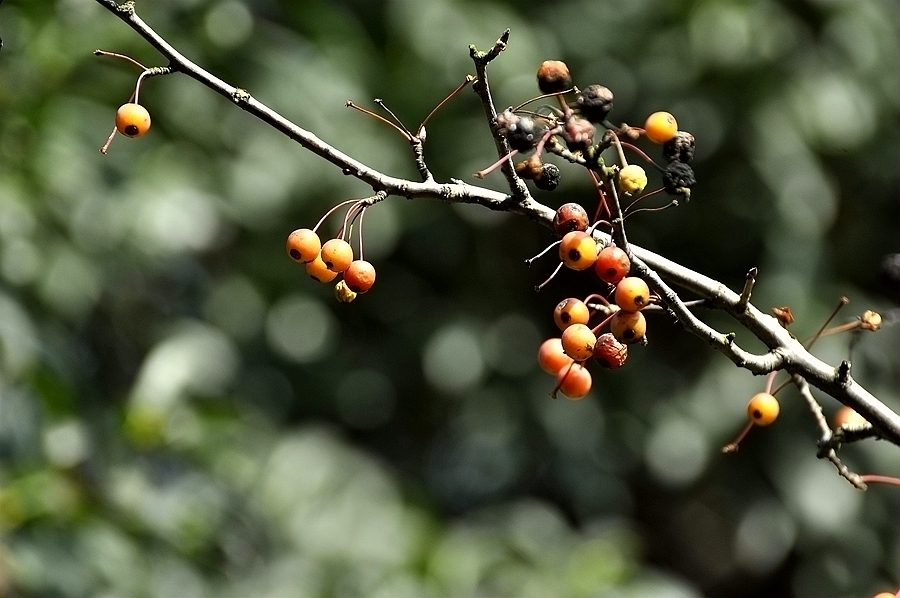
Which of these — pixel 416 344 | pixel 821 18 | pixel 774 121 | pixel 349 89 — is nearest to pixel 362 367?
pixel 416 344

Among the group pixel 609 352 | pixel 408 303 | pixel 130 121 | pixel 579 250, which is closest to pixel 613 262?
pixel 579 250

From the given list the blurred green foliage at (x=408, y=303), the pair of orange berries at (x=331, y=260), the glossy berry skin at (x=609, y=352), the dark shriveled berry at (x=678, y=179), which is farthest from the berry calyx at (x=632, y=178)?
the blurred green foliage at (x=408, y=303)

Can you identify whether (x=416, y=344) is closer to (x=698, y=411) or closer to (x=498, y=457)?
(x=498, y=457)

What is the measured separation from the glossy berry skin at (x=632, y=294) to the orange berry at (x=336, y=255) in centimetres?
28

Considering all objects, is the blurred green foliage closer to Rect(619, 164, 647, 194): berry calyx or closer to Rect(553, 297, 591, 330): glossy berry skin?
Rect(553, 297, 591, 330): glossy berry skin

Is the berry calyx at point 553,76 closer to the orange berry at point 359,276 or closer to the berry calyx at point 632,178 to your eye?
the berry calyx at point 632,178

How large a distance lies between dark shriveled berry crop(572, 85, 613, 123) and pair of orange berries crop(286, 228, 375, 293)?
0.95 feet

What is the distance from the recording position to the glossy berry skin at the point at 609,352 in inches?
34.5

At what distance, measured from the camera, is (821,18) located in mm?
3088

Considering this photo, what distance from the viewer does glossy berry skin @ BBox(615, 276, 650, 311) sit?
81 centimetres

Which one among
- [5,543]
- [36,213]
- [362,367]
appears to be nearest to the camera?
[5,543]

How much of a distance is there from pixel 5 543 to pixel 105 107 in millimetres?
1068

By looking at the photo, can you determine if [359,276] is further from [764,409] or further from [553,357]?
[764,409]

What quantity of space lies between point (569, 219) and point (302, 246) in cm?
29
